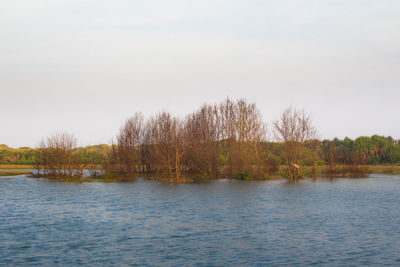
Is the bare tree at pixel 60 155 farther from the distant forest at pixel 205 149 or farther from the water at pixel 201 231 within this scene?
the water at pixel 201 231

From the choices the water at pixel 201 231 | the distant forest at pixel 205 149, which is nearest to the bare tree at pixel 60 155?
the distant forest at pixel 205 149

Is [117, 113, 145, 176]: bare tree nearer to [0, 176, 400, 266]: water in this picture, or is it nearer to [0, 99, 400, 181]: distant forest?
[0, 99, 400, 181]: distant forest

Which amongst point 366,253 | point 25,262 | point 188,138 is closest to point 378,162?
point 188,138

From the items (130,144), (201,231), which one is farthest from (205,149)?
(201,231)

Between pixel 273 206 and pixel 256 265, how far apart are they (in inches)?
570

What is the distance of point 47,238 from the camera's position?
58.4ft

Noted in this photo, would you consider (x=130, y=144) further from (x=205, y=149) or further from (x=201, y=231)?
(x=201, y=231)

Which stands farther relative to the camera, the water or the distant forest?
the distant forest

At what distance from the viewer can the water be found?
14562 mm

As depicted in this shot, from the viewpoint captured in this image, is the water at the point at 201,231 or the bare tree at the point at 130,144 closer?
the water at the point at 201,231

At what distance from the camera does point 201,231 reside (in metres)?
19.3

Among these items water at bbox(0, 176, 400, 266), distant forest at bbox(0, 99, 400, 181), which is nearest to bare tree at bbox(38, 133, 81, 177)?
distant forest at bbox(0, 99, 400, 181)

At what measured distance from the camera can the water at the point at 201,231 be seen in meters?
14.6

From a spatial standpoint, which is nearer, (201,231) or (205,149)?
(201,231)
